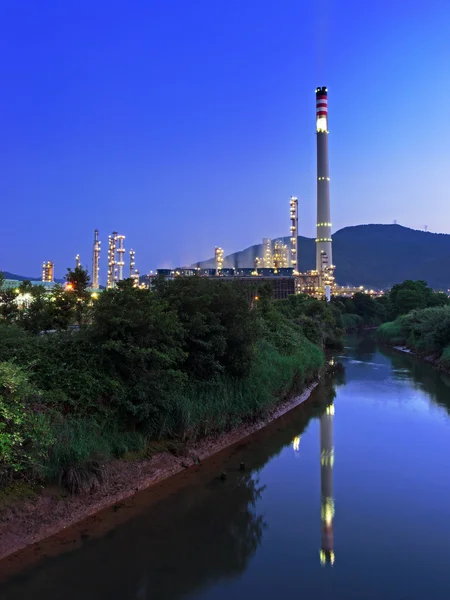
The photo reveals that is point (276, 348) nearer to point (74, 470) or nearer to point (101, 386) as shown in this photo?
point (101, 386)

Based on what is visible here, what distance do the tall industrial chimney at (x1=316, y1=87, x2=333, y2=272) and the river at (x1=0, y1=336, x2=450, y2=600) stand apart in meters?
69.6

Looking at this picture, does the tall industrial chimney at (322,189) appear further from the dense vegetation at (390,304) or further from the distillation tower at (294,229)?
the dense vegetation at (390,304)

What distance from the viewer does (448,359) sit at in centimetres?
2958

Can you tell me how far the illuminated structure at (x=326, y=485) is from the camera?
29.7 ft

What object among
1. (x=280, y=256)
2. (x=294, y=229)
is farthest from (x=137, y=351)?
(x=280, y=256)

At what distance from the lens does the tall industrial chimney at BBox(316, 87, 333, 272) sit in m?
81.6

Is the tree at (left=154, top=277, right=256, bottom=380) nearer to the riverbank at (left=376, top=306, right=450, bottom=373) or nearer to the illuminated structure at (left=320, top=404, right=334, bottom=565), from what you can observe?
the illuminated structure at (left=320, top=404, right=334, bottom=565)

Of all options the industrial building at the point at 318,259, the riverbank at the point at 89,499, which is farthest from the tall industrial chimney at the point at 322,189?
the riverbank at the point at 89,499

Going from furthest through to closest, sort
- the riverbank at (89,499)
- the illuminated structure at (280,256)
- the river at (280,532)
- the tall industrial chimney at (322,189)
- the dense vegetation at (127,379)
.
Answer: the illuminated structure at (280,256) → the tall industrial chimney at (322,189) → the dense vegetation at (127,379) → the riverbank at (89,499) → the river at (280,532)

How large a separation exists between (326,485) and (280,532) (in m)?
2.73

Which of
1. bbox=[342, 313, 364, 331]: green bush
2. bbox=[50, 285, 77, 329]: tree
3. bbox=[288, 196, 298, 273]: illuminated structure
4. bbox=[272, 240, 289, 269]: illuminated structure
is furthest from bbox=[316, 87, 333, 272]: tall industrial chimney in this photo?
bbox=[50, 285, 77, 329]: tree

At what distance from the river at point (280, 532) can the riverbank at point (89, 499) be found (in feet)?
0.94

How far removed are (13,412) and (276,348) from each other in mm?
14365

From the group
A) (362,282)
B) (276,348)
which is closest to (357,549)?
(276,348)
